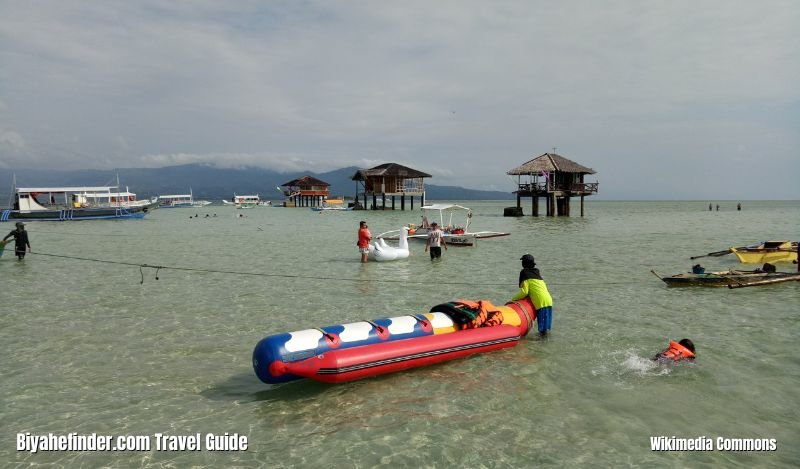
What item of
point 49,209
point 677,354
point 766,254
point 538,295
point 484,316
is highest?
point 49,209

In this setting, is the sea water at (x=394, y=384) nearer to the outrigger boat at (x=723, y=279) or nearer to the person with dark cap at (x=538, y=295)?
the outrigger boat at (x=723, y=279)

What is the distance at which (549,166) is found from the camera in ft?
170

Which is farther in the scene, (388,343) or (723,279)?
(723,279)

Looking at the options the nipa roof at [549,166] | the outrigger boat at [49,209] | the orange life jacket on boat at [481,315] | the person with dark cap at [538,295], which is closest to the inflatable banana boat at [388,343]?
the orange life jacket on boat at [481,315]

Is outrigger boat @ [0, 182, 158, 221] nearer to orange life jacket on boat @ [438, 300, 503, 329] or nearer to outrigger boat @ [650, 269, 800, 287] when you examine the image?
orange life jacket on boat @ [438, 300, 503, 329]

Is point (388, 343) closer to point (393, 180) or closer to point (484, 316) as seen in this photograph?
point (484, 316)

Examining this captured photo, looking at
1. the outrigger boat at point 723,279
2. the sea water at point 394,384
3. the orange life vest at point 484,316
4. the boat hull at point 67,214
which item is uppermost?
the boat hull at point 67,214

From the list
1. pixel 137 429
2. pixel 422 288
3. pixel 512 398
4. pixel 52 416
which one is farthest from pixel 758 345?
pixel 52 416

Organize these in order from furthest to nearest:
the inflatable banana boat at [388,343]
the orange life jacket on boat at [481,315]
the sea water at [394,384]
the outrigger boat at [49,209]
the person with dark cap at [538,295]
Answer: the outrigger boat at [49,209], the person with dark cap at [538,295], the orange life jacket on boat at [481,315], the inflatable banana boat at [388,343], the sea water at [394,384]

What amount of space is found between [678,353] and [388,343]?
4.90 meters

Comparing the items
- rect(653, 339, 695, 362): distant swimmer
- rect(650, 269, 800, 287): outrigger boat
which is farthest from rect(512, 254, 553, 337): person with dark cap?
rect(650, 269, 800, 287): outrigger boat

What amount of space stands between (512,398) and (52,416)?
6.15m

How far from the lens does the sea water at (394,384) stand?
5527 mm

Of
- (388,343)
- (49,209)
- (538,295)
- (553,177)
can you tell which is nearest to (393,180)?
(553,177)
